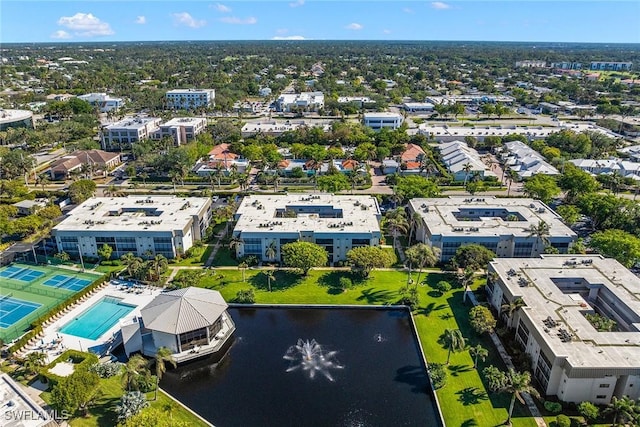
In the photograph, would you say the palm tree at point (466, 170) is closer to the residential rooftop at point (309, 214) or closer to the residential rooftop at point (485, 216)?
the residential rooftop at point (485, 216)

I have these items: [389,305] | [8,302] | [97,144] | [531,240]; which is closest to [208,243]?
[8,302]

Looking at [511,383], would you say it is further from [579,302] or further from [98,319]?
[98,319]

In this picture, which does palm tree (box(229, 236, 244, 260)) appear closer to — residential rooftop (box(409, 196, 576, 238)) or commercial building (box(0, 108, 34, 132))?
residential rooftop (box(409, 196, 576, 238))

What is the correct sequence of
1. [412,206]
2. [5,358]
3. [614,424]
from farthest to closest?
[412,206] < [5,358] < [614,424]

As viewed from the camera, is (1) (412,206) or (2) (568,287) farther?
(1) (412,206)

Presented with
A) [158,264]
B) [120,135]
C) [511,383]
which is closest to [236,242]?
[158,264]

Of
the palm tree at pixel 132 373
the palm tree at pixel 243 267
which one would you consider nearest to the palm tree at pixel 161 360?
the palm tree at pixel 132 373

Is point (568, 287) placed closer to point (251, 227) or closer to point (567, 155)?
point (251, 227)
